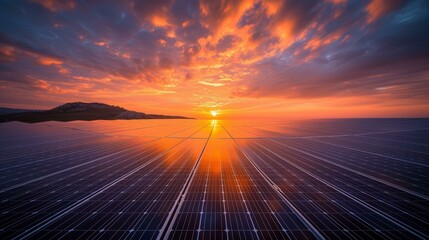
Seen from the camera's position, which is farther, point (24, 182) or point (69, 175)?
point (69, 175)

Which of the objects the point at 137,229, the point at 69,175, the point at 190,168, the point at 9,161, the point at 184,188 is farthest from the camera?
the point at 9,161

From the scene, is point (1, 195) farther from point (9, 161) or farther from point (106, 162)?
point (9, 161)

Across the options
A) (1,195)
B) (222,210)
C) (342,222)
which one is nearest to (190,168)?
(222,210)

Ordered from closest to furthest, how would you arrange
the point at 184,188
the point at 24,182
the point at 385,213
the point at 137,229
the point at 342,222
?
1. the point at 137,229
2. the point at 342,222
3. the point at 385,213
4. the point at 184,188
5. the point at 24,182

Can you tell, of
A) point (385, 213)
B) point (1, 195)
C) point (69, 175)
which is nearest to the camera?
point (385, 213)

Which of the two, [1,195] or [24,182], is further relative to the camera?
[24,182]

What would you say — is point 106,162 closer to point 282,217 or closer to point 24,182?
point 24,182

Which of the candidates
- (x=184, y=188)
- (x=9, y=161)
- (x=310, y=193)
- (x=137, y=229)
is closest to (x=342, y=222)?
(x=310, y=193)

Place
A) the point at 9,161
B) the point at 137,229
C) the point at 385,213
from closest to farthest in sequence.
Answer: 1. the point at 137,229
2. the point at 385,213
3. the point at 9,161
